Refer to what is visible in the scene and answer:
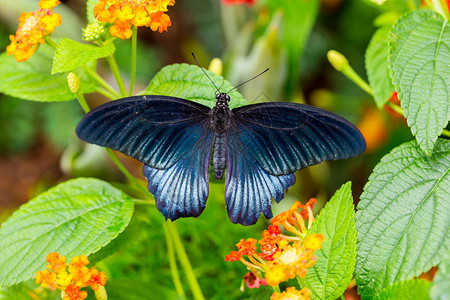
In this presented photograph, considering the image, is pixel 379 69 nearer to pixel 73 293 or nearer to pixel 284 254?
pixel 284 254

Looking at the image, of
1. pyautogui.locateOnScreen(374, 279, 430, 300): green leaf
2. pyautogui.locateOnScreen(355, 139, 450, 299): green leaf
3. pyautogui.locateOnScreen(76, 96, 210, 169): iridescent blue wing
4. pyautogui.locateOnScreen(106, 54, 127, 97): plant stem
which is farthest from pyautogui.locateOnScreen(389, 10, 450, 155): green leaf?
pyautogui.locateOnScreen(106, 54, 127, 97): plant stem

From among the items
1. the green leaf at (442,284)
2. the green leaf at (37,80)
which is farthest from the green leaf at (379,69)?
the green leaf at (37,80)

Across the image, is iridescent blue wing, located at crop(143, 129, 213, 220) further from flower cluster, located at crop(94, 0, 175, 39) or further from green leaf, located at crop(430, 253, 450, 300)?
green leaf, located at crop(430, 253, 450, 300)

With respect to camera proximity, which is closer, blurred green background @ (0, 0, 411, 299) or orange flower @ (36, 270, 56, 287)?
orange flower @ (36, 270, 56, 287)

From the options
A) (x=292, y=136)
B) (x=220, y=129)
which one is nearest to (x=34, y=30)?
(x=220, y=129)

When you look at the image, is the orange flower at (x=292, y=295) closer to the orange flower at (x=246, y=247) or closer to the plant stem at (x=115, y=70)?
the orange flower at (x=246, y=247)

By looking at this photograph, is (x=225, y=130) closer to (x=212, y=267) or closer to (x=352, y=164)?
(x=212, y=267)
